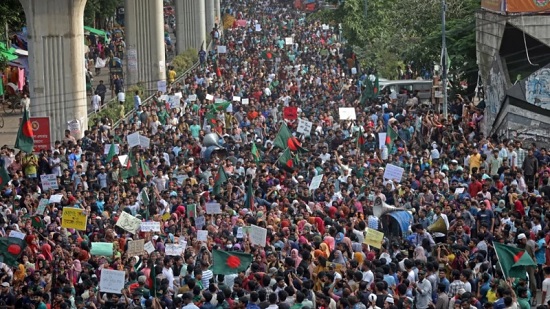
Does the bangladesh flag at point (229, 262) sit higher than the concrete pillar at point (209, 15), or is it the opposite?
the concrete pillar at point (209, 15)

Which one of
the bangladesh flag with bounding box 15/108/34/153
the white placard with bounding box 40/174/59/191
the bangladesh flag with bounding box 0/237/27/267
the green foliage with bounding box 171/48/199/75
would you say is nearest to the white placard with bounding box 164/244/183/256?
the bangladesh flag with bounding box 0/237/27/267

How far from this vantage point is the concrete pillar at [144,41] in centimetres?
4784

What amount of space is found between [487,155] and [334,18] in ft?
91.3

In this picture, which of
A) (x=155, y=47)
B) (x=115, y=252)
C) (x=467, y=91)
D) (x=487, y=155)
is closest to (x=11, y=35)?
(x=155, y=47)

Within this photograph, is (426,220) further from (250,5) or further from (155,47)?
(250,5)

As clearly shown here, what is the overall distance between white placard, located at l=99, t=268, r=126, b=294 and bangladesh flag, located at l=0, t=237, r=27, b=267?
3.01 metres

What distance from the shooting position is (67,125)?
35.4 m

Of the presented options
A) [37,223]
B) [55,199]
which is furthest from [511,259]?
[55,199]

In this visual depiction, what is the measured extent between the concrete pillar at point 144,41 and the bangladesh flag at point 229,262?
29612 millimetres

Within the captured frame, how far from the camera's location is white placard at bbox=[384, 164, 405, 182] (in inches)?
939

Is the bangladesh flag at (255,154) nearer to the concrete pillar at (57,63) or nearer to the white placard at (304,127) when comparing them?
the white placard at (304,127)

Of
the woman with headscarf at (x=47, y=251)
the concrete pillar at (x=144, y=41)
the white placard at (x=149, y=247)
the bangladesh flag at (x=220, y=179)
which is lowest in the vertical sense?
the woman with headscarf at (x=47, y=251)

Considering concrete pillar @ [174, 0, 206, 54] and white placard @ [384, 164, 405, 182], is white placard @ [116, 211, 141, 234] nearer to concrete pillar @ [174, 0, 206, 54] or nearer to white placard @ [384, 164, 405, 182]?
white placard @ [384, 164, 405, 182]

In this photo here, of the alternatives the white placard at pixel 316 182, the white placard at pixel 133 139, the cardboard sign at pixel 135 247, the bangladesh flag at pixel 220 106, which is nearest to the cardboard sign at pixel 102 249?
the cardboard sign at pixel 135 247
